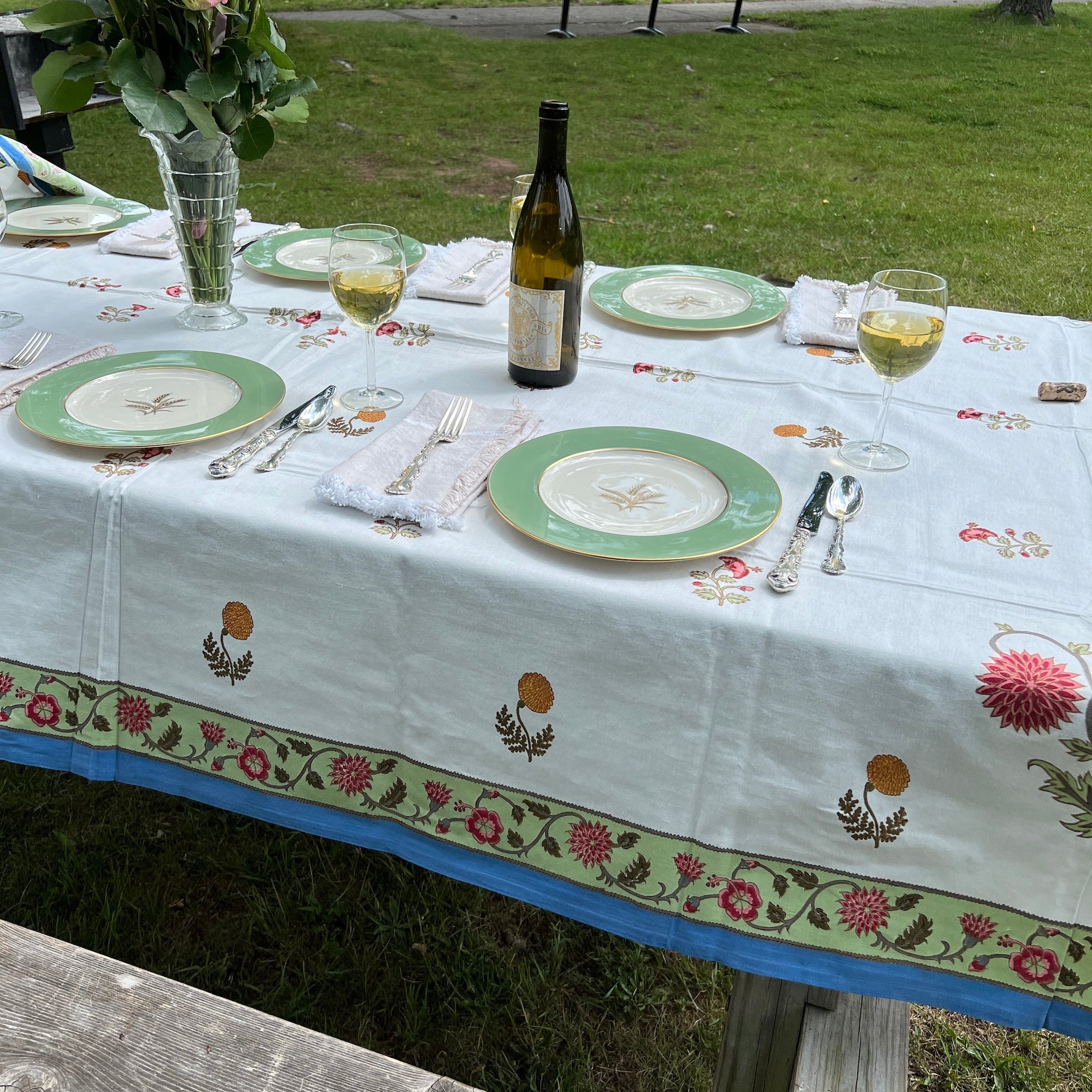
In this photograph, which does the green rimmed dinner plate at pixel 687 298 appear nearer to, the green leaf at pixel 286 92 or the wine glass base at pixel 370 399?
the wine glass base at pixel 370 399

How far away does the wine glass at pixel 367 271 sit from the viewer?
1.25m

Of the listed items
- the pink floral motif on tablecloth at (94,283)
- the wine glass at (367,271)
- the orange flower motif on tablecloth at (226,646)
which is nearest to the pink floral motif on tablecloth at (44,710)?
the orange flower motif on tablecloth at (226,646)

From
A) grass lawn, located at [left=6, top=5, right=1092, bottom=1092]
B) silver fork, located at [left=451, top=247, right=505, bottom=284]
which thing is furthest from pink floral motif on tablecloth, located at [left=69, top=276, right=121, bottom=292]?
grass lawn, located at [left=6, top=5, right=1092, bottom=1092]

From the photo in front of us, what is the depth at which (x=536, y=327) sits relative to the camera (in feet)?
4.44

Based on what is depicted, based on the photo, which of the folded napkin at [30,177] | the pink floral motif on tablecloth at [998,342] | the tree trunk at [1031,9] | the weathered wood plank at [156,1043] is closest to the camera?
the weathered wood plank at [156,1043]

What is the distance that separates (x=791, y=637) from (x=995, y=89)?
10.0 m

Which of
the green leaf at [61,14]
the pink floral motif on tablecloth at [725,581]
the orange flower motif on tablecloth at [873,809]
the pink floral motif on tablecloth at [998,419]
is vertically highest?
the green leaf at [61,14]

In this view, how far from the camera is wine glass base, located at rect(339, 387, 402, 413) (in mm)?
1334

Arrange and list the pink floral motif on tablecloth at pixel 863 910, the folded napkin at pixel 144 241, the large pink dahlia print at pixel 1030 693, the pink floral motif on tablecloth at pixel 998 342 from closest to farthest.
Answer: the large pink dahlia print at pixel 1030 693 → the pink floral motif on tablecloth at pixel 863 910 → the pink floral motif on tablecloth at pixel 998 342 → the folded napkin at pixel 144 241

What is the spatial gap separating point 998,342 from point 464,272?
924 millimetres

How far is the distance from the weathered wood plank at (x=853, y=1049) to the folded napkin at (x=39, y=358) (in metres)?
1.32

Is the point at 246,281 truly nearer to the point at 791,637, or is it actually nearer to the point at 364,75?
the point at 791,637

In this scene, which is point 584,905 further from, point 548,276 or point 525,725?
point 548,276

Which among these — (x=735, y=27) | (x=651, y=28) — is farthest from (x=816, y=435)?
(x=735, y=27)
